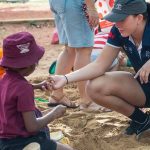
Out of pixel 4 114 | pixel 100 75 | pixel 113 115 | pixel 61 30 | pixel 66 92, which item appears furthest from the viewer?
pixel 66 92

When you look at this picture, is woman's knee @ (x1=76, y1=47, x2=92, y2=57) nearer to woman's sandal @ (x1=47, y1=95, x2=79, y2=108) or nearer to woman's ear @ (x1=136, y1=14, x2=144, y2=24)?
woman's sandal @ (x1=47, y1=95, x2=79, y2=108)

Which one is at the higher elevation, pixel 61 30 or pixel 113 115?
pixel 61 30

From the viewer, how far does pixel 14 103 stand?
3002 mm

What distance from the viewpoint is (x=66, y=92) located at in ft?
16.6

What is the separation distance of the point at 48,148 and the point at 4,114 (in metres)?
0.34

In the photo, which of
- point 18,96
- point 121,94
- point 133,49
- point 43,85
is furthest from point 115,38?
point 18,96

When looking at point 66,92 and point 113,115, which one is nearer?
point 113,115

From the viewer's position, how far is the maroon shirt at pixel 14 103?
298cm

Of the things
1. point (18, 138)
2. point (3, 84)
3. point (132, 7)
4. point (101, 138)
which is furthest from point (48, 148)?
point (132, 7)

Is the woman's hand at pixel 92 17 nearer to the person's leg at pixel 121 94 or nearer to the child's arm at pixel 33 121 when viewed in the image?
Answer: the person's leg at pixel 121 94

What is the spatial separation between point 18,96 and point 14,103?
0.06 m

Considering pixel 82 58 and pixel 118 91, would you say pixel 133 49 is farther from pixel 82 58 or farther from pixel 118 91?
pixel 82 58

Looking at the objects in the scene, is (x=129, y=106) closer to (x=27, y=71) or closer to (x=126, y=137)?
(x=126, y=137)

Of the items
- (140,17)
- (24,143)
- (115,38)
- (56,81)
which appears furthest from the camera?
(115,38)
